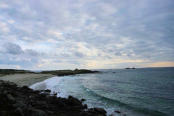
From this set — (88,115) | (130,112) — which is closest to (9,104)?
(88,115)

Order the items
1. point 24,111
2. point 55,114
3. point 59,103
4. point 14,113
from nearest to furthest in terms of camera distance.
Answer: point 14,113
point 24,111
point 55,114
point 59,103

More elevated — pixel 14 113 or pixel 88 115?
pixel 14 113

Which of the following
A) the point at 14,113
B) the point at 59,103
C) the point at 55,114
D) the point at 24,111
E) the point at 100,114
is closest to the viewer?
the point at 14,113

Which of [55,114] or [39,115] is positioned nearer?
[39,115]

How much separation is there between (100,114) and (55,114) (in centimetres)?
371

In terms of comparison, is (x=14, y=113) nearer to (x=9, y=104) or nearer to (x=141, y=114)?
(x=9, y=104)

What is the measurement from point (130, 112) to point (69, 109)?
227 inches

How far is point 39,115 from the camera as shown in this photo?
845 cm

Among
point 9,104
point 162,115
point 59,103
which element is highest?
point 9,104

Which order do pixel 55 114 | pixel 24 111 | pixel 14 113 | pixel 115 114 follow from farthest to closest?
pixel 115 114 → pixel 55 114 → pixel 24 111 → pixel 14 113

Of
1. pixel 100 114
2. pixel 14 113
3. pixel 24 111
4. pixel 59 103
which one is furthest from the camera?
pixel 59 103

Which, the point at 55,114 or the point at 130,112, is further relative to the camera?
the point at 130,112

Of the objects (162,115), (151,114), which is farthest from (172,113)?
(151,114)

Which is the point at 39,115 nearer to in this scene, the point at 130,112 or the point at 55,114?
the point at 55,114
